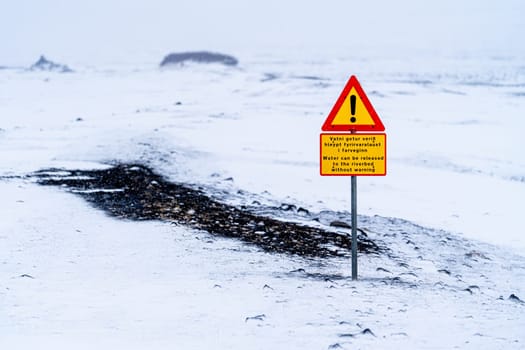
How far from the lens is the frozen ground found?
194 inches

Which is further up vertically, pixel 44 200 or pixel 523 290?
pixel 44 200

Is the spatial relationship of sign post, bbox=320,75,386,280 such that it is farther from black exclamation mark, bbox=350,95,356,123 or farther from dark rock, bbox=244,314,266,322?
dark rock, bbox=244,314,266,322

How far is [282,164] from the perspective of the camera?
1415 centimetres

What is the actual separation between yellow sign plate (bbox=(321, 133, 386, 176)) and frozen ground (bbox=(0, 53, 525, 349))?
1.05 metres

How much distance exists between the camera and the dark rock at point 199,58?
188 ft

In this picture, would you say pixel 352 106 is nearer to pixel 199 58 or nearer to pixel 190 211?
pixel 190 211

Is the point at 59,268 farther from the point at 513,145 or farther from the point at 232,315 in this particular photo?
the point at 513,145

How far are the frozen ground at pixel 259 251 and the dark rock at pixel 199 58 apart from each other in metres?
35.3

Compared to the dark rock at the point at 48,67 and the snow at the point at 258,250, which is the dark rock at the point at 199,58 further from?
the snow at the point at 258,250

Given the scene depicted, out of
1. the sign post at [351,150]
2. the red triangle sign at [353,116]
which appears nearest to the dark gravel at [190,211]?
the sign post at [351,150]

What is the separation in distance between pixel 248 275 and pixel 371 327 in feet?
5.43

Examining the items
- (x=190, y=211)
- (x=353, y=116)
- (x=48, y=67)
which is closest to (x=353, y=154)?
(x=353, y=116)

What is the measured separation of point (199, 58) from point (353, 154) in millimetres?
53344

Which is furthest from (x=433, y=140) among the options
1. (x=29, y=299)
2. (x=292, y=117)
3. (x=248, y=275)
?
(x=29, y=299)
